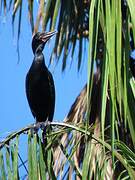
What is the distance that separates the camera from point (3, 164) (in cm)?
242

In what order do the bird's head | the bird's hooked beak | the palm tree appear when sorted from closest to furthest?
the palm tree, the bird's hooked beak, the bird's head

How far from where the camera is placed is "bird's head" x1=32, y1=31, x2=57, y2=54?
13.0 ft

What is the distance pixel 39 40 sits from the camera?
4.14 meters

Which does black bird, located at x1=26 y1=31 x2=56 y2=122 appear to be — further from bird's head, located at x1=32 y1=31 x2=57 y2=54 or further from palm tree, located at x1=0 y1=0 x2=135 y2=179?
palm tree, located at x1=0 y1=0 x2=135 y2=179

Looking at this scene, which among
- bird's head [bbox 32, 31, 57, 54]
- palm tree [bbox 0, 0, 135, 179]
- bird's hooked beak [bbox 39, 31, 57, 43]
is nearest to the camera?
palm tree [bbox 0, 0, 135, 179]

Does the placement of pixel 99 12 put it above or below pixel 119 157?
above

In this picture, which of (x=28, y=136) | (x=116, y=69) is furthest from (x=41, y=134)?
(x=116, y=69)

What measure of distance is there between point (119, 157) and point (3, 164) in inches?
16.2

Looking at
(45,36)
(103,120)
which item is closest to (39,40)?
(45,36)

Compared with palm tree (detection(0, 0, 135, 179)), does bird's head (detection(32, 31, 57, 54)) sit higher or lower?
higher

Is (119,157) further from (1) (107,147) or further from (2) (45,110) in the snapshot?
(2) (45,110)

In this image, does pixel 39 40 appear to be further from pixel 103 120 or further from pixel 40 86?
pixel 103 120

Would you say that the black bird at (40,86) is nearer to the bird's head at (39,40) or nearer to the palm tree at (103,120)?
the bird's head at (39,40)

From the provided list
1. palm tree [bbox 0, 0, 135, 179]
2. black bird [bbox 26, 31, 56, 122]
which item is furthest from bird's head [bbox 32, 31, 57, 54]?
palm tree [bbox 0, 0, 135, 179]
